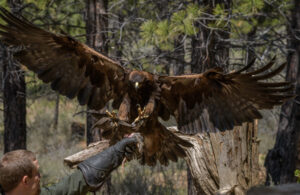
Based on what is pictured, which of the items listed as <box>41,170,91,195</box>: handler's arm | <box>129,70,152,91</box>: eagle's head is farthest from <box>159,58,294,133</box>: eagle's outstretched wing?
<box>41,170,91,195</box>: handler's arm

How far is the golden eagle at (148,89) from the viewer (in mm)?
4684

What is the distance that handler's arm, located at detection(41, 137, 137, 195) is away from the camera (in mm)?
2684

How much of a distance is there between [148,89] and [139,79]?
303 millimetres

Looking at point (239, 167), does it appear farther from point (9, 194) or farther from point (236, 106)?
point (9, 194)

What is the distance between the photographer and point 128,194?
27.3 feet

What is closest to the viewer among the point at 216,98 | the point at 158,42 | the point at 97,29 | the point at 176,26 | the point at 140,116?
the point at 140,116

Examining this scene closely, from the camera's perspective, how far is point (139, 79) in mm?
4691

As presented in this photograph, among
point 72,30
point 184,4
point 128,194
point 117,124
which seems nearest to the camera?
point 117,124

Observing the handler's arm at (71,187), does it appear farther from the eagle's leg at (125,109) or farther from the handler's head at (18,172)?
the eagle's leg at (125,109)

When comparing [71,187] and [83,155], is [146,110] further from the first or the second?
[71,187]

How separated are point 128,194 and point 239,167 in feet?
11.8

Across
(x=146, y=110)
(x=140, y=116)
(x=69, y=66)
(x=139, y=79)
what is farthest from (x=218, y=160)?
(x=69, y=66)

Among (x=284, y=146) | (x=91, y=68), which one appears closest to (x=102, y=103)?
(x=91, y=68)

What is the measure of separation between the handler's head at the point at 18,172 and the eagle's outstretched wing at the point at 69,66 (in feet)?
8.52
